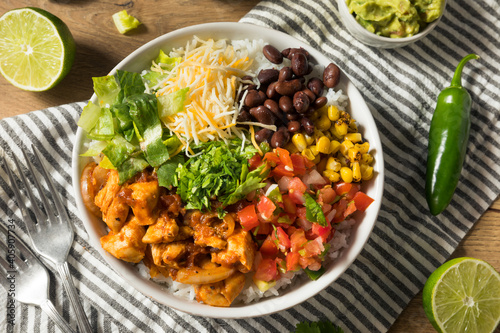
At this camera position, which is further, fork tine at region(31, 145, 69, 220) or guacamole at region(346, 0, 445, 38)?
fork tine at region(31, 145, 69, 220)

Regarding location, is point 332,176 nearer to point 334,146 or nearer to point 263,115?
point 334,146

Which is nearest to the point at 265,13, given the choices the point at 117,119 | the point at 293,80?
the point at 293,80

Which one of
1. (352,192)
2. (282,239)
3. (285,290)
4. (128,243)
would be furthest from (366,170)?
(128,243)

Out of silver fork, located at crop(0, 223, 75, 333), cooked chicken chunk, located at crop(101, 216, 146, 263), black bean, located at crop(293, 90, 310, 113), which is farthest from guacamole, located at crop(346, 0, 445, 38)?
silver fork, located at crop(0, 223, 75, 333)

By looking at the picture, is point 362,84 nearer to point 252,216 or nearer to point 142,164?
point 252,216

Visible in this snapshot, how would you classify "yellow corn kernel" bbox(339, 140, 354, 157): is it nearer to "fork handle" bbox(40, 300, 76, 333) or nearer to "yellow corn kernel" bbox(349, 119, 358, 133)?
"yellow corn kernel" bbox(349, 119, 358, 133)
